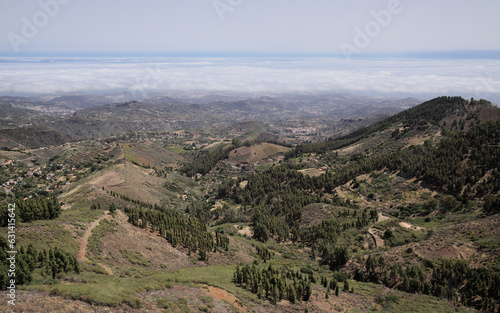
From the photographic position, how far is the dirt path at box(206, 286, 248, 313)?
21.4 meters

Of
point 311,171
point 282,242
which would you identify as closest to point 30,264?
point 282,242

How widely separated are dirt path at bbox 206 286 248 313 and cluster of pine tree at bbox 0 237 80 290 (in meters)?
11.7

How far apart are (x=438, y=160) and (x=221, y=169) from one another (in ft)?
345

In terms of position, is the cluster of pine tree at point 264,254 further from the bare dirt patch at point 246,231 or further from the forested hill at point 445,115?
the forested hill at point 445,115

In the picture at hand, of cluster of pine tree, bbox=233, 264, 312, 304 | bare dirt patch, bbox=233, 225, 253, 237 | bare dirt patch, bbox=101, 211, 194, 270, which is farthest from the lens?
bare dirt patch, bbox=233, 225, 253, 237

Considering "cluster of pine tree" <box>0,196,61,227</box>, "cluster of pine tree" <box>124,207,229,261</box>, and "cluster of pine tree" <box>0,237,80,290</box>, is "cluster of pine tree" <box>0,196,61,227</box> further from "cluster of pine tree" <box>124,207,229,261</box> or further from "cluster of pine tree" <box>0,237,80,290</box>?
"cluster of pine tree" <box>124,207,229,261</box>

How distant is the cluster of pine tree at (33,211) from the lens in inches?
1101

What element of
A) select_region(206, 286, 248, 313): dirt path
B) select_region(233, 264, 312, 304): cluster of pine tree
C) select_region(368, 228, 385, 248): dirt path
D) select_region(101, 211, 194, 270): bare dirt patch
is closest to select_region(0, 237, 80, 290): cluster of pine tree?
select_region(101, 211, 194, 270): bare dirt patch

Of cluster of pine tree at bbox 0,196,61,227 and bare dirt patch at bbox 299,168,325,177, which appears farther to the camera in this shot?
bare dirt patch at bbox 299,168,325,177

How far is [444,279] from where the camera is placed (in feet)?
96.8

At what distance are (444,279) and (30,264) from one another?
41327 millimetres

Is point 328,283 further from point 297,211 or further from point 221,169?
point 221,169

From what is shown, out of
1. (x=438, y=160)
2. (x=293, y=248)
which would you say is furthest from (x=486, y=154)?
(x=293, y=248)

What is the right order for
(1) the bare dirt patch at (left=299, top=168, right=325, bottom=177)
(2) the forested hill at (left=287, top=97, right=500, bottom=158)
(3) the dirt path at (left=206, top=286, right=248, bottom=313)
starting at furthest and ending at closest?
(2) the forested hill at (left=287, top=97, right=500, bottom=158) < (1) the bare dirt patch at (left=299, top=168, right=325, bottom=177) < (3) the dirt path at (left=206, top=286, right=248, bottom=313)
